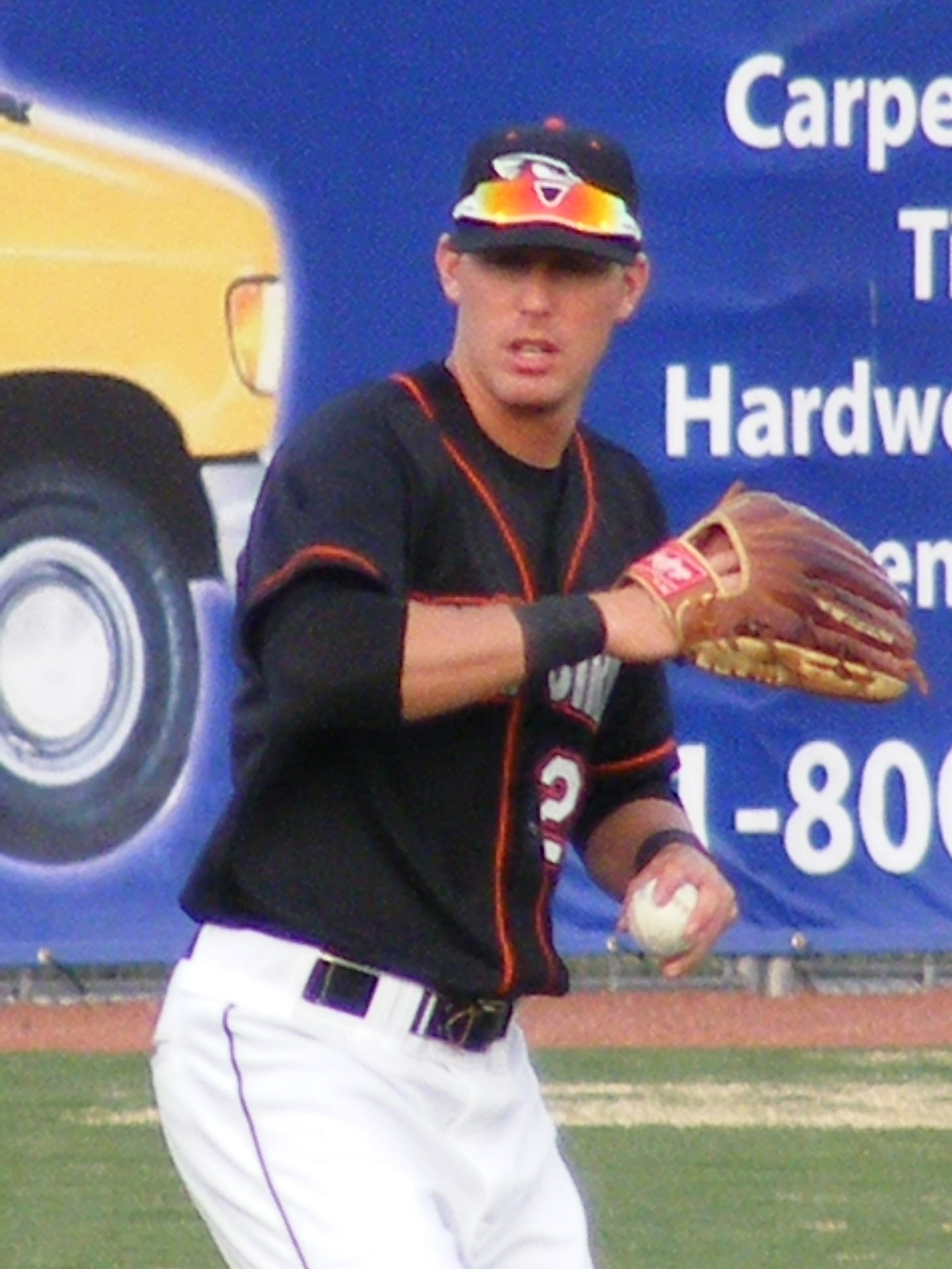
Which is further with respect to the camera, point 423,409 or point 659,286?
point 659,286

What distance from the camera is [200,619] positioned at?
8047 millimetres

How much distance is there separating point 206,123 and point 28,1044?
2.42 m

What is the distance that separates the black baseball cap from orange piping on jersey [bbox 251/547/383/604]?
39cm

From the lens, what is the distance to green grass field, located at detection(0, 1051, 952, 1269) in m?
5.66

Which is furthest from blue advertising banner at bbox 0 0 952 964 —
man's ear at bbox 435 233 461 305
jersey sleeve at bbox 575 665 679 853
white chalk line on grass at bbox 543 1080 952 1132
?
man's ear at bbox 435 233 461 305

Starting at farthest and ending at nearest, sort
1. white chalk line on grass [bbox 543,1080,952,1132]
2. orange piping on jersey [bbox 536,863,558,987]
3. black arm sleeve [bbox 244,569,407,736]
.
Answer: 1. white chalk line on grass [bbox 543,1080,952,1132]
2. orange piping on jersey [bbox 536,863,558,987]
3. black arm sleeve [bbox 244,569,407,736]

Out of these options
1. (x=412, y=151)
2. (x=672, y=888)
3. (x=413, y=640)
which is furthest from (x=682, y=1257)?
(x=412, y=151)

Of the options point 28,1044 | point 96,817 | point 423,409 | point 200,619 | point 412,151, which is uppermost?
point 412,151

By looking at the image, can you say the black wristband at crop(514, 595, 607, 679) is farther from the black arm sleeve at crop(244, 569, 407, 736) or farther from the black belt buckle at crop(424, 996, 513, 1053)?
the black belt buckle at crop(424, 996, 513, 1053)

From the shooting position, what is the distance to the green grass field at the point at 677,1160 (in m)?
5.66

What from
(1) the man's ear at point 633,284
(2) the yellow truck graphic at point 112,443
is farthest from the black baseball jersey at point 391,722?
(2) the yellow truck graphic at point 112,443

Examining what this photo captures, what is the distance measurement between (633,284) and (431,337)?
4713mm

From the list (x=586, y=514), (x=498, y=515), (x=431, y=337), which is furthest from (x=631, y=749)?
(x=431, y=337)

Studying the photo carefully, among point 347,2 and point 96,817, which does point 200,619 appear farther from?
point 347,2
